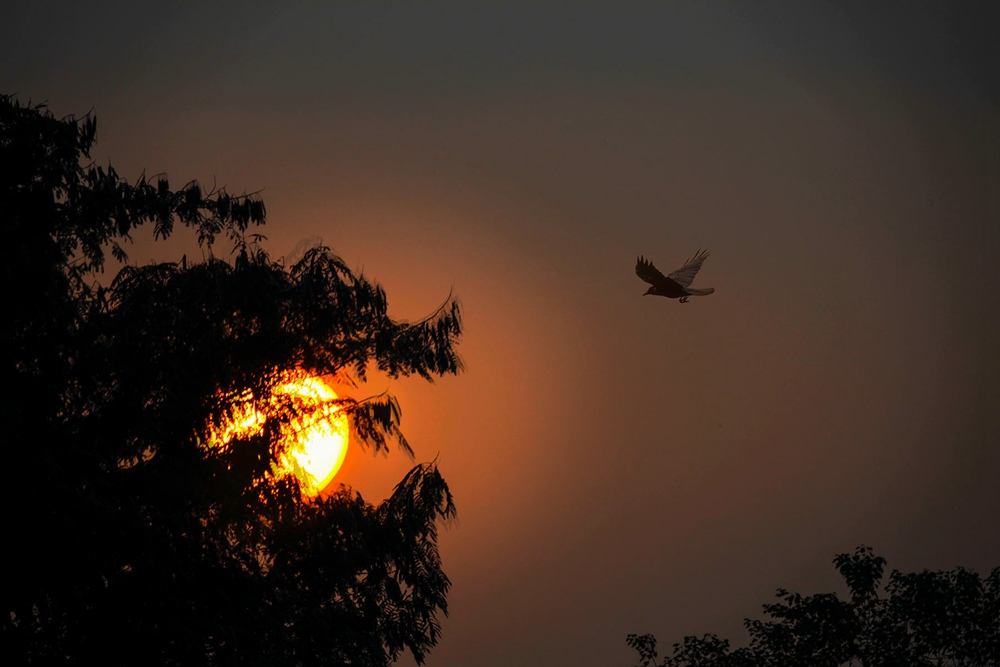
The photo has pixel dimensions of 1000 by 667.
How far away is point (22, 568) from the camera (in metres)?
12.8

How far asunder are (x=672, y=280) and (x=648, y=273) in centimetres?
75

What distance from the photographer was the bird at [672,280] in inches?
623

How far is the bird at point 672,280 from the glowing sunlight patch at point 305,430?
4796mm

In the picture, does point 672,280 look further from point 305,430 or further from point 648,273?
point 305,430

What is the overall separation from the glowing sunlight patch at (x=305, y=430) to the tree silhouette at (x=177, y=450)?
14 cm

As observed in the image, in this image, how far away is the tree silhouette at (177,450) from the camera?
1298 cm

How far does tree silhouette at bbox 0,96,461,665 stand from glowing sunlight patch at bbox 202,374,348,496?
137mm

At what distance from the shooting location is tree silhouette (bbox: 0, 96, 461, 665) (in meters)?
13.0

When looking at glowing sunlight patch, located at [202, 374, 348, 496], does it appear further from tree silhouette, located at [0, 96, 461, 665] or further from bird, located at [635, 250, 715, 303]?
bird, located at [635, 250, 715, 303]

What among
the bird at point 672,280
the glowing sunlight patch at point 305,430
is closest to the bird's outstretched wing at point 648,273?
the bird at point 672,280

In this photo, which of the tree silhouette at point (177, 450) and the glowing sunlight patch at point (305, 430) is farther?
the glowing sunlight patch at point (305, 430)

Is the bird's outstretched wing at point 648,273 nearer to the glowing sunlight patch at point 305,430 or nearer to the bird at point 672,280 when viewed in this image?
the bird at point 672,280

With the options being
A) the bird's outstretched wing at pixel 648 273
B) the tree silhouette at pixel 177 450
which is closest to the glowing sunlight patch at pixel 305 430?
the tree silhouette at pixel 177 450

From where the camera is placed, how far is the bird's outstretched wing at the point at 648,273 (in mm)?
15602
